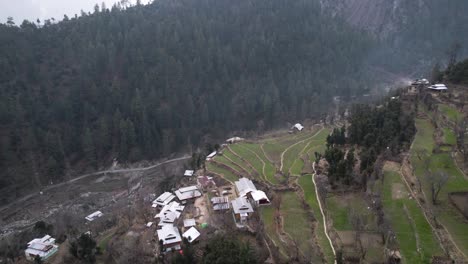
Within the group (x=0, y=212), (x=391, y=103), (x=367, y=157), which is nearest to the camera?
(x=367, y=157)

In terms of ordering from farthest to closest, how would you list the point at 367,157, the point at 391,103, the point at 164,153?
the point at 164,153 → the point at 391,103 → the point at 367,157

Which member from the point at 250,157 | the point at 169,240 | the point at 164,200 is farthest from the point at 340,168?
the point at 164,200

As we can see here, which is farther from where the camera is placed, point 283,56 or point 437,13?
point 437,13

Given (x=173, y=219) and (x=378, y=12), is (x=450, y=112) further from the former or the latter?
(x=378, y=12)

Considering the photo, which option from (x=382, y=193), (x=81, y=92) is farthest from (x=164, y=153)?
(x=382, y=193)

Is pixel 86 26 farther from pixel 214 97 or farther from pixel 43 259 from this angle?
pixel 43 259

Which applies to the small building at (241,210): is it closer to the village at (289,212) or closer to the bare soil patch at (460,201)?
the village at (289,212)
